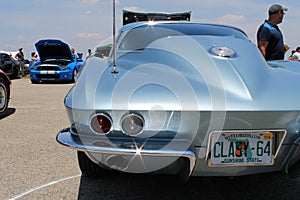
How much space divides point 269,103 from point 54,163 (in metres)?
2.25

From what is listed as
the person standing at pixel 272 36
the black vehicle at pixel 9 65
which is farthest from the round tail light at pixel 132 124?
the black vehicle at pixel 9 65

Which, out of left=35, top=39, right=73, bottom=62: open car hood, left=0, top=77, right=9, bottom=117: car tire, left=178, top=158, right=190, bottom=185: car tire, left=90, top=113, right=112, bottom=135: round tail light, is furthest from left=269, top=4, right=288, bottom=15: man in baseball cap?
left=35, top=39, right=73, bottom=62: open car hood

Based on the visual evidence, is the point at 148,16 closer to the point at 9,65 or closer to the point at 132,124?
the point at 132,124

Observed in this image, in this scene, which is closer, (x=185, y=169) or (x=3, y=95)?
(x=185, y=169)

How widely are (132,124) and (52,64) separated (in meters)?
11.8

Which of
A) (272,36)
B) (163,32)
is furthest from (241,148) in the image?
(272,36)

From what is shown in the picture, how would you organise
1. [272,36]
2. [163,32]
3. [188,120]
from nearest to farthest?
1. [188,120]
2. [163,32]
3. [272,36]

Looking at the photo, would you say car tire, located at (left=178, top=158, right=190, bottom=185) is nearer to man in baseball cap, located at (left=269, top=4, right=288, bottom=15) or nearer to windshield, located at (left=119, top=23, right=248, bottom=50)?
windshield, located at (left=119, top=23, right=248, bottom=50)

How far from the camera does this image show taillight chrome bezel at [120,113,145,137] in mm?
1771

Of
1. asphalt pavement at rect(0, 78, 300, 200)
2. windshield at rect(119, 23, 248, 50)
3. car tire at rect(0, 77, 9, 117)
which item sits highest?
windshield at rect(119, 23, 248, 50)

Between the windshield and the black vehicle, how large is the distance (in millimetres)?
13004

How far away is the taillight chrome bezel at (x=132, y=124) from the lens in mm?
1771

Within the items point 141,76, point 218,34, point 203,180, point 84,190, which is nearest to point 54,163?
point 84,190

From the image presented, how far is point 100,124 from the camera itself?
71.1 inches
